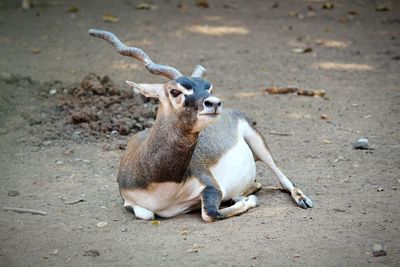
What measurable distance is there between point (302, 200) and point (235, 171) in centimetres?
66

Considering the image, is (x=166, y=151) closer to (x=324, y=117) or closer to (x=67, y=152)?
(x=67, y=152)

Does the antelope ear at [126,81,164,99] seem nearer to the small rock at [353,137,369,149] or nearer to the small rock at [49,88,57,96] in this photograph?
the small rock at [353,137,369,149]

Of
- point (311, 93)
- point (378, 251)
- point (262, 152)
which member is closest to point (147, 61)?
point (262, 152)

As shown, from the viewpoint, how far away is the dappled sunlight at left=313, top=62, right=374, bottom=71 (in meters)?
10.7

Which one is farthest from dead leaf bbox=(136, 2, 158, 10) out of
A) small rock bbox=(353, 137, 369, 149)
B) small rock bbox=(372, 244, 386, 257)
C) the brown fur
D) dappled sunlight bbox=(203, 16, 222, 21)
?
small rock bbox=(372, 244, 386, 257)

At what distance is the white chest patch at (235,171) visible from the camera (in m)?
6.89

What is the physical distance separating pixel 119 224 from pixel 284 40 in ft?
19.9

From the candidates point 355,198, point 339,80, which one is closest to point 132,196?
point 355,198

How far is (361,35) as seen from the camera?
12016 millimetres

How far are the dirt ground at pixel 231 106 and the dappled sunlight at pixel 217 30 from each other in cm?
3

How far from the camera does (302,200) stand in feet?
22.2

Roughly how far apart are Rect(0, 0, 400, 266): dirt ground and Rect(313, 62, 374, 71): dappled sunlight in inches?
1.1

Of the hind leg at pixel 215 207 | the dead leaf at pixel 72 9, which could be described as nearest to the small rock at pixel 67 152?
the hind leg at pixel 215 207

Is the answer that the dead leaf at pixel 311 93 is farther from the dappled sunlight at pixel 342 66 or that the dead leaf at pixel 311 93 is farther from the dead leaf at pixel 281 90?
the dappled sunlight at pixel 342 66
